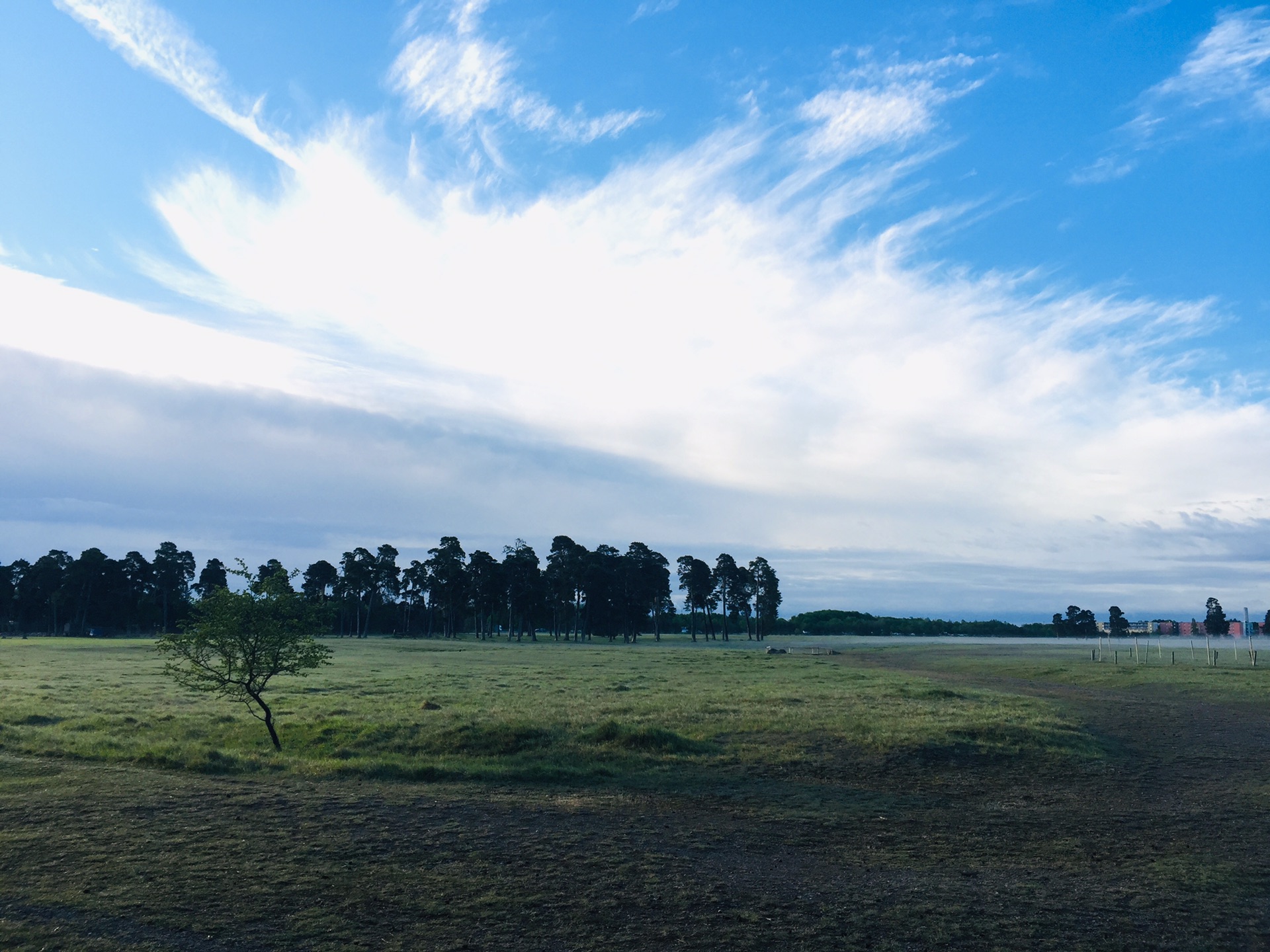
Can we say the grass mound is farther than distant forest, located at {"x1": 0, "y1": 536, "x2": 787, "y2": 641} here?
No

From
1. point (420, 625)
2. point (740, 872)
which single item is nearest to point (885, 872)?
point (740, 872)

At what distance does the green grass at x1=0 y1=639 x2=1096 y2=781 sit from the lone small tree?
2.07m

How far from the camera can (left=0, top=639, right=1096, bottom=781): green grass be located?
928 inches

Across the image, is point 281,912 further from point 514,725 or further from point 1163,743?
point 1163,743

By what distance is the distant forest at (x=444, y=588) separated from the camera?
15375 cm

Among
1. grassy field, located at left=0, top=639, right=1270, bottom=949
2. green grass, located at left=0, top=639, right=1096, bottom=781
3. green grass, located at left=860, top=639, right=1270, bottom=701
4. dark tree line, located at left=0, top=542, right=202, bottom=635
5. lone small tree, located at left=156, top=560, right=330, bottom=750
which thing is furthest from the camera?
dark tree line, located at left=0, top=542, right=202, bottom=635

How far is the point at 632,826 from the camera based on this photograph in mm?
16766

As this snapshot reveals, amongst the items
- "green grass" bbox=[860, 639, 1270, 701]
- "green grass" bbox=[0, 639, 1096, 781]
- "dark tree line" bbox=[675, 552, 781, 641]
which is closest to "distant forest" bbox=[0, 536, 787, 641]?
"dark tree line" bbox=[675, 552, 781, 641]

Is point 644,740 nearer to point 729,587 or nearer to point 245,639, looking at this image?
point 245,639

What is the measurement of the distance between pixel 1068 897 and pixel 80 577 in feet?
567

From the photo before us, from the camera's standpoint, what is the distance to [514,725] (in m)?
27.2

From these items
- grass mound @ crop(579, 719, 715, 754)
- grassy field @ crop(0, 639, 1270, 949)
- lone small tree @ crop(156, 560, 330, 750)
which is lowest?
grassy field @ crop(0, 639, 1270, 949)

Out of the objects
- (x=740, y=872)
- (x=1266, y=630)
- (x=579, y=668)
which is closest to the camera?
(x=740, y=872)

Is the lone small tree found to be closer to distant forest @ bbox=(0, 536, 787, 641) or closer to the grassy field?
the grassy field
